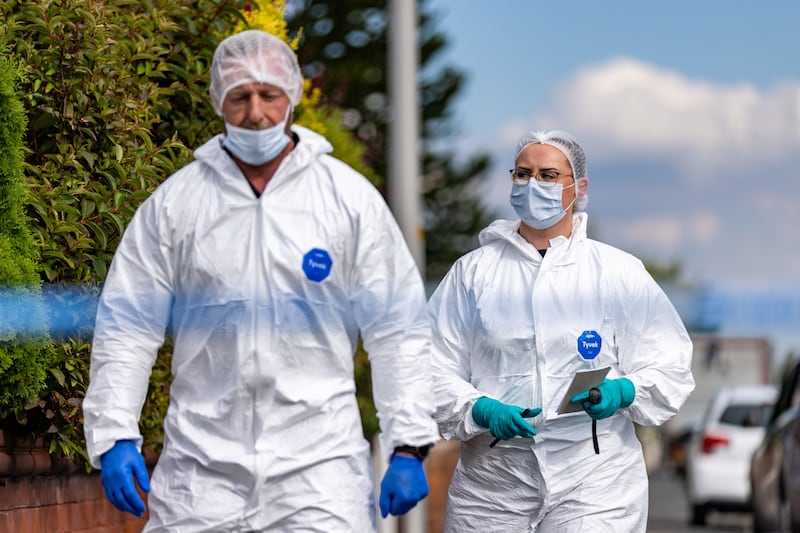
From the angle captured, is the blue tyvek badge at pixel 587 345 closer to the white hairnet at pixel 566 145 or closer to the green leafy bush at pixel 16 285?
the white hairnet at pixel 566 145

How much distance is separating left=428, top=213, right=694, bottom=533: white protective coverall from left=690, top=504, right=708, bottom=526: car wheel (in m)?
12.5

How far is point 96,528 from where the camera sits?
623 centimetres

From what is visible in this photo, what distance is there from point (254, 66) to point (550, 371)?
5.12 ft

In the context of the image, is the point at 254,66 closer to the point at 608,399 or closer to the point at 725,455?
the point at 608,399

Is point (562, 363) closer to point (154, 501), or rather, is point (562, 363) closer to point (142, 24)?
point (154, 501)

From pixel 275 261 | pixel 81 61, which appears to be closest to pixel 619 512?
pixel 275 261

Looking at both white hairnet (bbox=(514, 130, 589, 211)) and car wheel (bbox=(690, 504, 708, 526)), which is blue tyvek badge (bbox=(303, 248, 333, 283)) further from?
car wheel (bbox=(690, 504, 708, 526))

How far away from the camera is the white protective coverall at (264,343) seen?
162 inches

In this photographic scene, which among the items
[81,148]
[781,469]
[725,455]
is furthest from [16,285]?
[725,455]

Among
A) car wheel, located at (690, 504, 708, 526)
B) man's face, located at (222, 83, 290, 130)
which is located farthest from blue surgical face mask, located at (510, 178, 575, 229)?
car wheel, located at (690, 504, 708, 526)

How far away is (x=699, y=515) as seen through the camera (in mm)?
17828

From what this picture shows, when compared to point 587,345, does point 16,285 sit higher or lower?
higher

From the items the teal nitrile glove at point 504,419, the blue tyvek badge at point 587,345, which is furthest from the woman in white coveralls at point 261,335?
the blue tyvek badge at point 587,345

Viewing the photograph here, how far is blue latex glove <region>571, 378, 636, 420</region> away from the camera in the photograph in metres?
5.13
